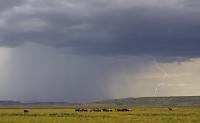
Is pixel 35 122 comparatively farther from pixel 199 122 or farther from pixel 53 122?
pixel 199 122

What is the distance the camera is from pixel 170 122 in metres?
45.7

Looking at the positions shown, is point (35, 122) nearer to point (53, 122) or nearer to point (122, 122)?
point (53, 122)

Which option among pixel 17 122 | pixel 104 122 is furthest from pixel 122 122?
pixel 17 122

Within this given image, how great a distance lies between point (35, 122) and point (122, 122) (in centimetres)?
986

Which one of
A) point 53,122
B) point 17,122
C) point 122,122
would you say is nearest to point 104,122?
point 122,122

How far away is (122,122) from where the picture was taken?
4528 cm

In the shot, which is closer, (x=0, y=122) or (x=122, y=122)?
(x=0, y=122)

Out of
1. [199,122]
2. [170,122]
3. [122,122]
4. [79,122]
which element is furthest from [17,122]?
[199,122]

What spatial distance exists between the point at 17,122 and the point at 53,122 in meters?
3.96

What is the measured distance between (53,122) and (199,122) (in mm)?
16851

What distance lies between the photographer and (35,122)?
142ft

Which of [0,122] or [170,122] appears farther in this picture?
[170,122]

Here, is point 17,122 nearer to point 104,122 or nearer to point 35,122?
point 35,122

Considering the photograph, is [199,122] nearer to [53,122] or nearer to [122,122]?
[122,122]
